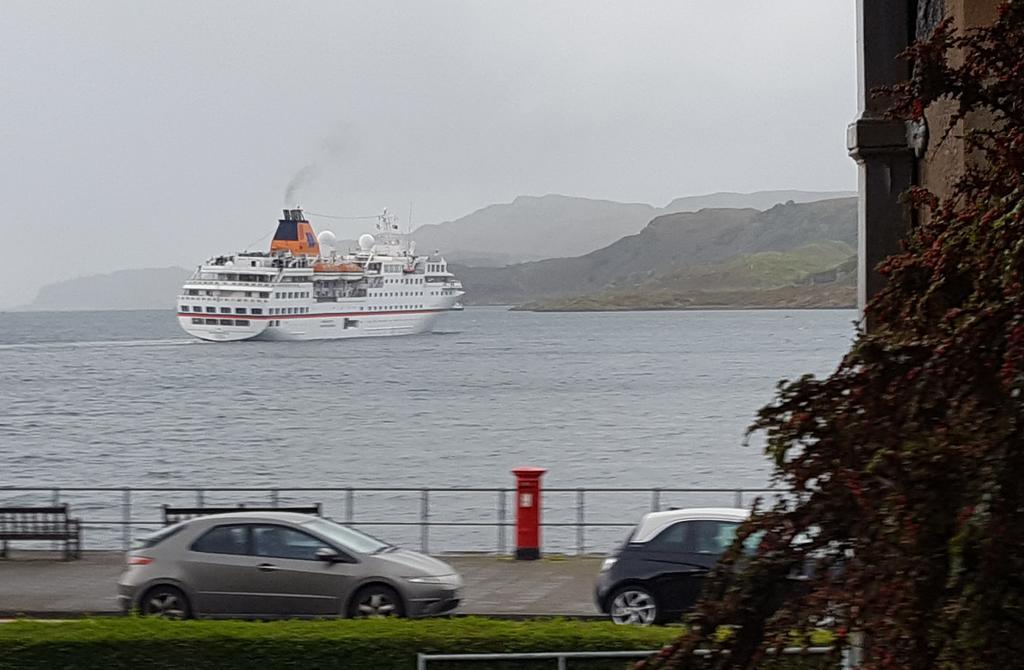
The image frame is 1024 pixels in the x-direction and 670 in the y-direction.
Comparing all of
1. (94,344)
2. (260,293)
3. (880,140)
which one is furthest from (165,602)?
(94,344)

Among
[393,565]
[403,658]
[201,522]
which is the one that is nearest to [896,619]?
[403,658]

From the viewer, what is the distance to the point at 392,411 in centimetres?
8925

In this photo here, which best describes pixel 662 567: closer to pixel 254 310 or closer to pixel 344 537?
pixel 344 537

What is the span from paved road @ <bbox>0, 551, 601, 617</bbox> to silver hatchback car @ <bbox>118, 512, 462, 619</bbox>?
6.28 feet

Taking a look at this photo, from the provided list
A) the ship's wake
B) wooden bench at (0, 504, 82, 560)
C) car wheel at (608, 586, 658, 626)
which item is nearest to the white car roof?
car wheel at (608, 586, 658, 626)

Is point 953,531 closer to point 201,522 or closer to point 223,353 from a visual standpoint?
point 201,522

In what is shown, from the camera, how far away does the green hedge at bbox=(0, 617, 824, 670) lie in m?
10.4

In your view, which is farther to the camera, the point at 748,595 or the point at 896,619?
the point at 748,595

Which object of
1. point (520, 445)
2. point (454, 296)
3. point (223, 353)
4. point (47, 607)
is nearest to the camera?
point (47, 607)

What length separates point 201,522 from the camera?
591 inches

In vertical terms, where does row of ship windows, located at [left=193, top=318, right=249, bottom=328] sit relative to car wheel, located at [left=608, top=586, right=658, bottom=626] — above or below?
above

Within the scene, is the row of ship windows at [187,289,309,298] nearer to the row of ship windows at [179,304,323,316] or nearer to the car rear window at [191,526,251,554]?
the row of ship windows at [179,304,323,316]

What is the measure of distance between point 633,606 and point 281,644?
4.48m

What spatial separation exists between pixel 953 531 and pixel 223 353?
136253mm
